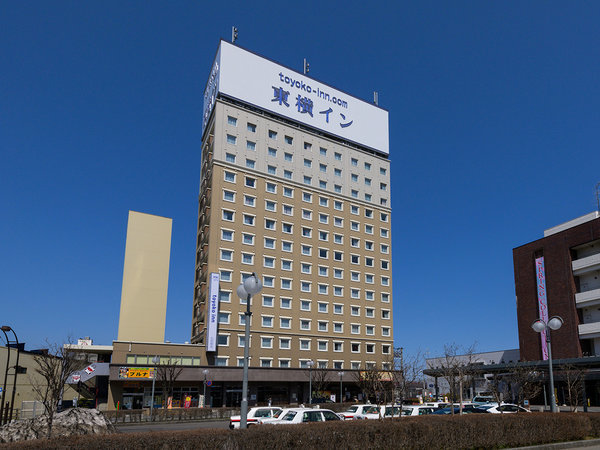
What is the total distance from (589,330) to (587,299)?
3470 mm

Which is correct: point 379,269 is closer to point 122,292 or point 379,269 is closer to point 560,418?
point 122,292

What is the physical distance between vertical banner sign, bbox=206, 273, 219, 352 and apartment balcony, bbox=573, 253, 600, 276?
136 ft

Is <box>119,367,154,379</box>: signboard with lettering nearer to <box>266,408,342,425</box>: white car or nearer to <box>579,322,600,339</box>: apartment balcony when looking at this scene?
<box>266,408,342,425</box>: white car

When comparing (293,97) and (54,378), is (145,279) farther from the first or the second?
(54,378)

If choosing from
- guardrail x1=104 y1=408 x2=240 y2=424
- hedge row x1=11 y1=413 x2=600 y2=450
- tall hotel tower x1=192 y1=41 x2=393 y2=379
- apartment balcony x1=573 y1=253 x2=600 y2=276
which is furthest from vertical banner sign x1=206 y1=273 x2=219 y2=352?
apartment balcony x1=573 y1=253 x2=600 y2=276

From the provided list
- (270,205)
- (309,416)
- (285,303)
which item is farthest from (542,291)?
(309,416)

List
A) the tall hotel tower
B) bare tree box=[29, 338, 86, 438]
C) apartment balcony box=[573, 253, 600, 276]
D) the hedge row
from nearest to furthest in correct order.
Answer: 1. the hedge row
2. bare tree box=[29, 338, 86, 438]
3. apartment balcony box=[573, 253, 600, 276]
4. the tall hotel tower

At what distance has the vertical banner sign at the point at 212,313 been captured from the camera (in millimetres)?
58219

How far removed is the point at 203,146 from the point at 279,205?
15925 millimetres

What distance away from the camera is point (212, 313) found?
58656 mm

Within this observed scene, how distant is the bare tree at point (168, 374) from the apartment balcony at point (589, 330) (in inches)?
1728

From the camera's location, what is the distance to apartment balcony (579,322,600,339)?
57.4 metres

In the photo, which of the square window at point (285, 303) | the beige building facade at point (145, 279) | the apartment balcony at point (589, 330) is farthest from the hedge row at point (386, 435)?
the beige building facade at point (145, 279)

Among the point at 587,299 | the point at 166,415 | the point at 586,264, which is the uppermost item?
the point at 586,264
